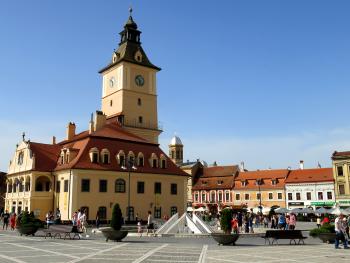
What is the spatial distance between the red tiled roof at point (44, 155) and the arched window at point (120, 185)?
26.9 ft

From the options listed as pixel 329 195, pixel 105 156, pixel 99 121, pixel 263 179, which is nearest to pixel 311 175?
pixel 329 195

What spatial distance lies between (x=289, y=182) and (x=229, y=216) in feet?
172

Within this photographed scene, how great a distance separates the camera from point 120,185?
157 feet

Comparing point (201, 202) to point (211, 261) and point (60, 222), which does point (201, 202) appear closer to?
point (60, 222)

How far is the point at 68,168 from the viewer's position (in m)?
45.4

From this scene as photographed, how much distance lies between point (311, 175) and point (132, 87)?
35.3m

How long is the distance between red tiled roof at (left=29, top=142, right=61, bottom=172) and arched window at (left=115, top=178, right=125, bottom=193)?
8.21 m

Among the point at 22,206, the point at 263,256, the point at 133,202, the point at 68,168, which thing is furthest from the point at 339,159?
the point at 263,256

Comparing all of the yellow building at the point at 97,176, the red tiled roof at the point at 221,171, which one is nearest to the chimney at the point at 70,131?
the yellow building at the point at 97,176

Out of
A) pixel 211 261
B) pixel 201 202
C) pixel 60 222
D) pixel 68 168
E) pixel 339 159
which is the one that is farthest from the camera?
pixel 201 202

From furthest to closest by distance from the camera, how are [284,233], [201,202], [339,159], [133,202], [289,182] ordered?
[201,202] → [289,182] → [339,159] → [133,202] → [284,233]

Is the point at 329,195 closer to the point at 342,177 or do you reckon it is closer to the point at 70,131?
the point at 342,177

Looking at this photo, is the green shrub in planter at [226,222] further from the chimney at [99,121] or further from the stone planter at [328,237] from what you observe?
the chimney at [99,121]

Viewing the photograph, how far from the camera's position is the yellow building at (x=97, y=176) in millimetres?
45750
